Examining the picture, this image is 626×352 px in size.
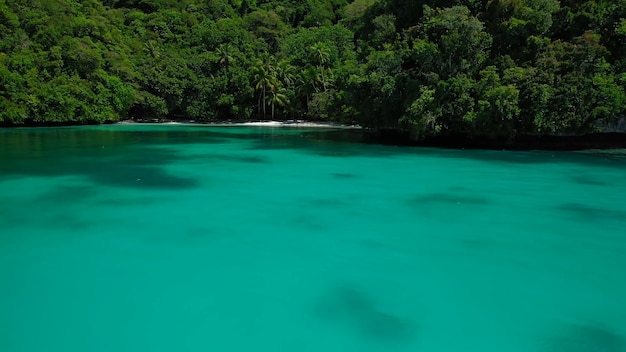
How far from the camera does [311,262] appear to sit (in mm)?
8438

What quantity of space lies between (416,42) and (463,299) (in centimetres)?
2163

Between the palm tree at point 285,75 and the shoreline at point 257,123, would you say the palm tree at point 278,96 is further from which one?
the shoreline at point 257,123

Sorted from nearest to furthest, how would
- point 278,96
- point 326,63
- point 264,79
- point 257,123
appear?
point 264,79, point 278,96, point 257,123, point 326,63

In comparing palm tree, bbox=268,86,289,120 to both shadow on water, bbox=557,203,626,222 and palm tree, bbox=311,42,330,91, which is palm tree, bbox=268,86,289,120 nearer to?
palm tree, bbox=311,42,330,91

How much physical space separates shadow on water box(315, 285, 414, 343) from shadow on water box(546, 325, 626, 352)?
1.70 m

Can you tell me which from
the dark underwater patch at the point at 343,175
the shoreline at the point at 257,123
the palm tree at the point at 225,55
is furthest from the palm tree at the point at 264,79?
the dark underwater patch at the point at 343,175

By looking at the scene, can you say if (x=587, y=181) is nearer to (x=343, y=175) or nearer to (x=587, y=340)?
(x=343, y=175)

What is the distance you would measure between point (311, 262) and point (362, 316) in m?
2.27

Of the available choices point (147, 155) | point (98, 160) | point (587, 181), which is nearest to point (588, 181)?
point (587, 181)

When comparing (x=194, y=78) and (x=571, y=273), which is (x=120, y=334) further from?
(x=194, y=78)

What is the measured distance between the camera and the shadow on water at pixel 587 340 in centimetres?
551

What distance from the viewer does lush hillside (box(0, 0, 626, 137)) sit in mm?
24031

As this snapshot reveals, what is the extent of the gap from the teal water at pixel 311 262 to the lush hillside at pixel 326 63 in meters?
8.37

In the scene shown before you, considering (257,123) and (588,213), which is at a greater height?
(257,123)
